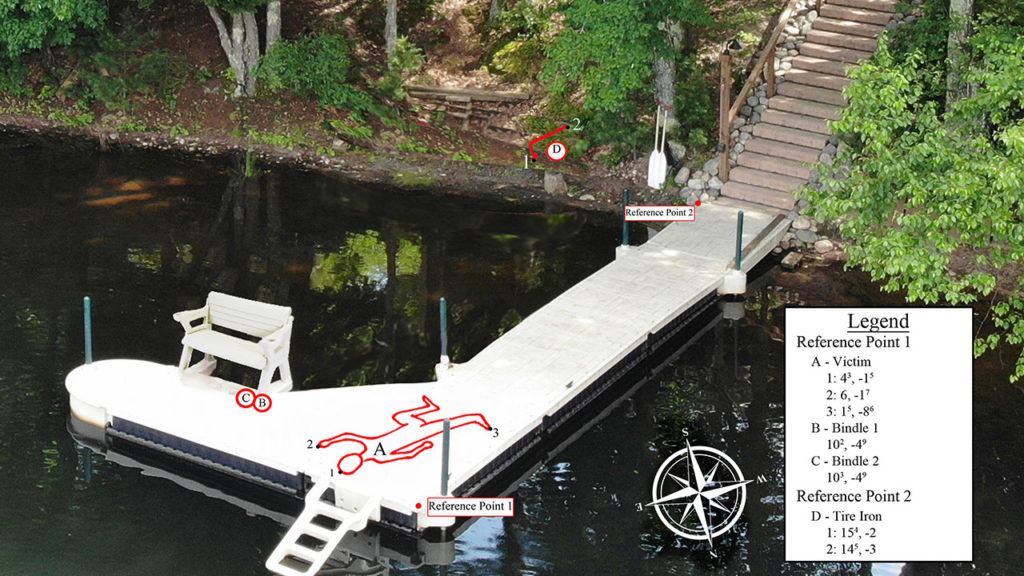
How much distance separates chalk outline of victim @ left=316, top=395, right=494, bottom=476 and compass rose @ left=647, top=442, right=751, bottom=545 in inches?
86.7

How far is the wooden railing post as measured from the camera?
77.7ft

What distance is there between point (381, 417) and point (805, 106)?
1155cm

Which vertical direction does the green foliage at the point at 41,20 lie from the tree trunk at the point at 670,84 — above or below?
above

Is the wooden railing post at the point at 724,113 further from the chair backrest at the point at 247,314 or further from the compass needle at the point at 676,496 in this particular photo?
the chair backrest at the point at 247,314

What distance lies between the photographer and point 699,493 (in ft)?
53.6

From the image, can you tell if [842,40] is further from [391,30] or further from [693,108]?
[391,30]

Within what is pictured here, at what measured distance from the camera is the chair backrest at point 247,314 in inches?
691

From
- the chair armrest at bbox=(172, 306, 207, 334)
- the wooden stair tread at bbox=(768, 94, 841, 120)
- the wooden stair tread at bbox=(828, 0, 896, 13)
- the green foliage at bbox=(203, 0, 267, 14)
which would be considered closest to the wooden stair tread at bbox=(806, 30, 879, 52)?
the wooden stair tread at bbox=(828, 0, 896, 13)

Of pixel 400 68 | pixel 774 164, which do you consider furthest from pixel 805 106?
pixel 400 68

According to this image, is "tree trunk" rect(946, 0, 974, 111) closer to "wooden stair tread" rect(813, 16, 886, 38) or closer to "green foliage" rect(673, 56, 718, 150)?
"wooden stair tread" rect(813, 16, 886, 38)

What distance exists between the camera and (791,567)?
49.0 feet

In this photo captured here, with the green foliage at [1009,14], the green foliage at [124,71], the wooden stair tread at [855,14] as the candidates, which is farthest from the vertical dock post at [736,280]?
the green foliage at [124,71]

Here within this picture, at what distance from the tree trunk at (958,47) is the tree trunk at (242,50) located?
43.5ft

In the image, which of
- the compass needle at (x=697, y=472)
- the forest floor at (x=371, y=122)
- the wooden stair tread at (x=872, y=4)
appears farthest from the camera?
the wooden stair tread at (x=872, y=4)
